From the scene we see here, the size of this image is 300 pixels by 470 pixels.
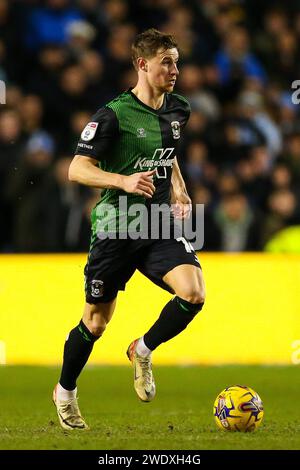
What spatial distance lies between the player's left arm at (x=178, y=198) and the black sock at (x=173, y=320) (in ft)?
1.97

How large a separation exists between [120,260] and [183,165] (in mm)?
6305

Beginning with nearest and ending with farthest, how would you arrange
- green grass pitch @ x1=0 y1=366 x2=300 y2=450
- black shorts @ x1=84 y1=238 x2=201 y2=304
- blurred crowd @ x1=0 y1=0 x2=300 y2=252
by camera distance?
green grass pitch @ x1=0 y1=366 x2=300 y2=450, black shorts @ x1=84 y1=238 x2=201 y2=304, blurred crowd @ x1=0 y1=0 x2=300 y2=252

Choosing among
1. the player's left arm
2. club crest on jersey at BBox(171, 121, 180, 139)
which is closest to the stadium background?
the player's left arm

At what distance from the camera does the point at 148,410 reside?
8648mm

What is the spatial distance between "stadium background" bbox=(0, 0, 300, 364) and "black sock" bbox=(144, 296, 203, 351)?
4362mm

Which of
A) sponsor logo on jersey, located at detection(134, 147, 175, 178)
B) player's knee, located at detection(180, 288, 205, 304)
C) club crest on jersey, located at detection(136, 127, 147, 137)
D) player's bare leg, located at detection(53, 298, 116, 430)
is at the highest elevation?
club crest on jersey, located at detection(136, 127, 147, 137)

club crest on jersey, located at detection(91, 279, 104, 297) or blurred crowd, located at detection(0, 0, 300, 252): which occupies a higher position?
blurred crowd, located at detection(0, 0, 300, 252)

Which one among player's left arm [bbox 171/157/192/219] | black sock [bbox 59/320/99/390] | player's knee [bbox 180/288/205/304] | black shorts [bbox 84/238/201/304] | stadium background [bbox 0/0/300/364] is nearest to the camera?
player's knee [bbox 180/288/205/304]

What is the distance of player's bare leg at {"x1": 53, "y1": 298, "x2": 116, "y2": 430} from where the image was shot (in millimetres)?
7332

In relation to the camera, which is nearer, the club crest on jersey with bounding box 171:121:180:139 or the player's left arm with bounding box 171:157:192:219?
the club crest on jersey with bounding box 171:121:180:139

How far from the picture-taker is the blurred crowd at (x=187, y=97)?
42.2 ft

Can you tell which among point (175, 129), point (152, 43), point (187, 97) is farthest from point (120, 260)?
point (187, 97)

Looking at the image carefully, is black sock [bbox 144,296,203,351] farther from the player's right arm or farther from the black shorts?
the player's right arm
